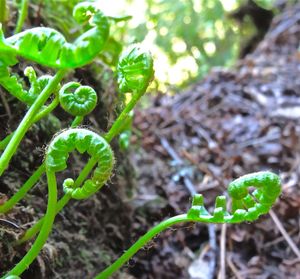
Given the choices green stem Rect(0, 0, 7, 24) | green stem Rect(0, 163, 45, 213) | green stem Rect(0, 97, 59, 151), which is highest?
green stem Rect(0, 0, 7, 24)

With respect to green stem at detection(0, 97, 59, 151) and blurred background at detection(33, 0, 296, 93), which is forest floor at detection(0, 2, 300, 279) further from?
blurred background at detection(33, 0, 296, 93)

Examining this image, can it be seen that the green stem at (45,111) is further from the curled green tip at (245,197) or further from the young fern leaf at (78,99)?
the curled green tip at (245,197)

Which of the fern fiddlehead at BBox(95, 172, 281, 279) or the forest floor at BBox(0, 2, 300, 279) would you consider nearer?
the fern fiddlehead at BBox(95, 172, 281, 279)

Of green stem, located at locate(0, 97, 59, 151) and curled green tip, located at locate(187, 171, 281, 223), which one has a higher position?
green stem, located at locate(0, 97, 59, 151)

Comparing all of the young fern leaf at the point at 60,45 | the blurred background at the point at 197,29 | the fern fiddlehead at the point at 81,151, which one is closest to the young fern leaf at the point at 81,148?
the fern fiddlehead at the point at 81,151

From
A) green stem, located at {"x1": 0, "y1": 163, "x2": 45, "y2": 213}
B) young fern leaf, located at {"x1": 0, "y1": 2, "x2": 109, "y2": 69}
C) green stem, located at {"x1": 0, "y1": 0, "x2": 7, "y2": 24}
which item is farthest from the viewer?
green stem, located at {"x1": 0, "y1": 0, "x2": 7, "y2": 24}

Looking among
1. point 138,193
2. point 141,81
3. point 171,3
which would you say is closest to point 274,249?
point 138,193

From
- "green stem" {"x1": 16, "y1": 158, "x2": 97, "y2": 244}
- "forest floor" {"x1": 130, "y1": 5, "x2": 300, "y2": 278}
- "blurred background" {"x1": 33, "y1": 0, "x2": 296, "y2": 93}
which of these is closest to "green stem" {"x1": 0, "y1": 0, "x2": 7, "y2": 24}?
"green stem" {"x1": 16, "y1": 158, "x2": 97, "y2": 244}

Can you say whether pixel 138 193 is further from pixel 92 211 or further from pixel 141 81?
pixel 141 81
